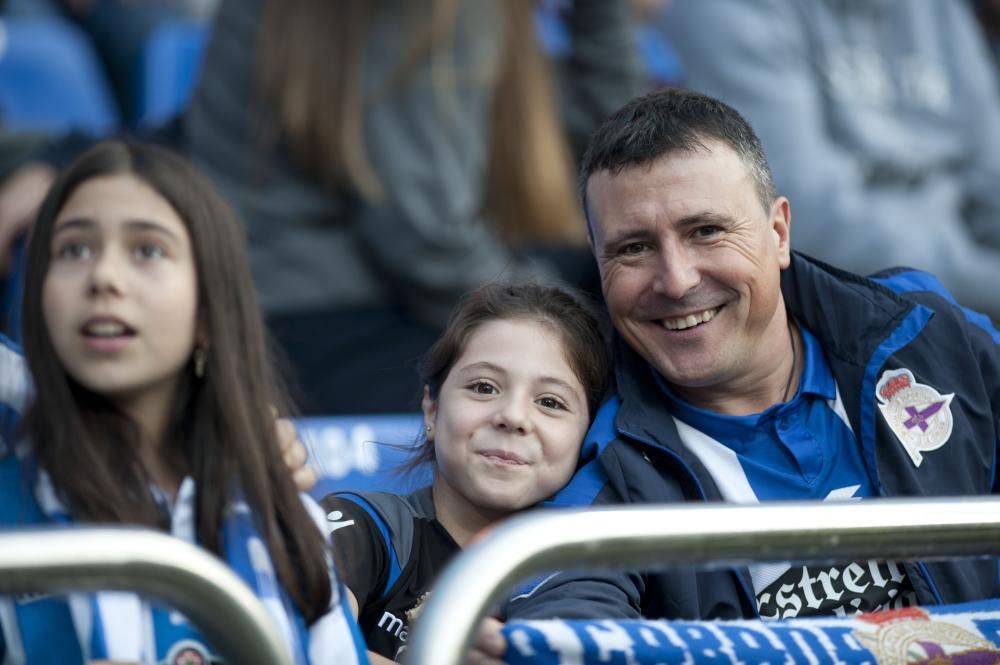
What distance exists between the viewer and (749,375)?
184 cm

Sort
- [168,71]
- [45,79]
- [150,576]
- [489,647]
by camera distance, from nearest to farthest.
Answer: [150,576], [489,647], [45,79], [168,71]

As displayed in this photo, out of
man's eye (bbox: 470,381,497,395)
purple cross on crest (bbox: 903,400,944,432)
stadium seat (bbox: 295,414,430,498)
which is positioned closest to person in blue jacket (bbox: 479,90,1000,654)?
purple cross on crest (bbox: 903,400,944,432)

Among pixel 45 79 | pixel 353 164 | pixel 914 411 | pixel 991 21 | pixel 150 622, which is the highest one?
pixel 991 21

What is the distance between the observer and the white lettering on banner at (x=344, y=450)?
8.20 feet

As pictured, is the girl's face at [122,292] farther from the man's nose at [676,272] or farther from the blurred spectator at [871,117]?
the blurred spectator at [871,117]

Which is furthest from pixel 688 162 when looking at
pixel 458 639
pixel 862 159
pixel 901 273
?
pixel 862 159

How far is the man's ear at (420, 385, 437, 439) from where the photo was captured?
1.90 metres

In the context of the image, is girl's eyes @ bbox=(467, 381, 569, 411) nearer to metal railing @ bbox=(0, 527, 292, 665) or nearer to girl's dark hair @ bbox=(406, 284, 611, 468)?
girl's dark hair @ bbox=(406, 284, 611, 468)

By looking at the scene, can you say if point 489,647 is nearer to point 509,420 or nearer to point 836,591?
point 509,420

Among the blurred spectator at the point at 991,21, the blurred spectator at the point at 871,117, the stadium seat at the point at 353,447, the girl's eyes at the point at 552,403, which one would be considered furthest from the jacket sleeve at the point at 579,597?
the blurred spectator at the point at 991,21

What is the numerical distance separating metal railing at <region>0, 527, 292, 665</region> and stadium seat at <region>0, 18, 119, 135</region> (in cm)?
297

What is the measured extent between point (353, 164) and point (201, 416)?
1.32m

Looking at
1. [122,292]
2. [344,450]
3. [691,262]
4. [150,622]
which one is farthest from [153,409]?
[691,262]

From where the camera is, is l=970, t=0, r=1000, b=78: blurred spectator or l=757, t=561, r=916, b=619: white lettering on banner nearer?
l=757, t=561, r=916, b=619: white lettering on banner
